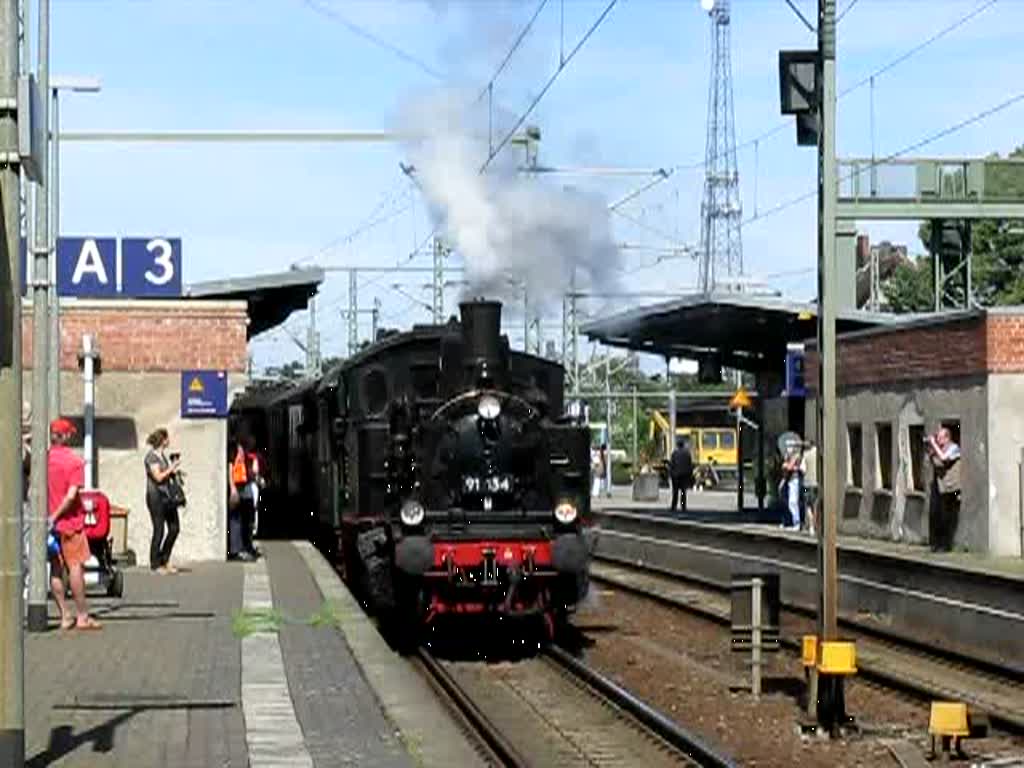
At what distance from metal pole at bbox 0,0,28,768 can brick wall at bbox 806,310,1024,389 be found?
20.0 m

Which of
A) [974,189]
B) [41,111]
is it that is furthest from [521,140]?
[974,189]

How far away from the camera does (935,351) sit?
94.9ft

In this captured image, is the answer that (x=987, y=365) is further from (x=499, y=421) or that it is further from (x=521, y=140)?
(x=499, y=421)

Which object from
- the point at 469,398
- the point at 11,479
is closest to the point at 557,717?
the point at 469,398

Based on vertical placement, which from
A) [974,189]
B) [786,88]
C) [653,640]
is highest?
[974,189]

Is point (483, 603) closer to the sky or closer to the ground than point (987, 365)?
closer to the ground

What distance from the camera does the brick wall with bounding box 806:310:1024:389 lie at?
1056 inches

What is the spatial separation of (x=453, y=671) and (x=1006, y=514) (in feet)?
37.7

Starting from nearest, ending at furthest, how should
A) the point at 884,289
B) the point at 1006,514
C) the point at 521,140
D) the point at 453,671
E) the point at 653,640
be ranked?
the point at 453,671 → the point at 653,640 → the point at 521,140 → the point at 1006,514 → the point at 884,289

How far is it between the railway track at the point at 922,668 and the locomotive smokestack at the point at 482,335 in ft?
13.9

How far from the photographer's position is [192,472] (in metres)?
26.8

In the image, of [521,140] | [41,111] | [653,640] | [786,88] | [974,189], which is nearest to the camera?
[41,111]

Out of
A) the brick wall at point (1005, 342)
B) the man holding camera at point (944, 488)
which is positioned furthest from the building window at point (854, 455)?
the brick wall at point (1005, 342)

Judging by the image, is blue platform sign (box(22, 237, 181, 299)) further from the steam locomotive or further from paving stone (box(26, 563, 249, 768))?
the steam locomotive
